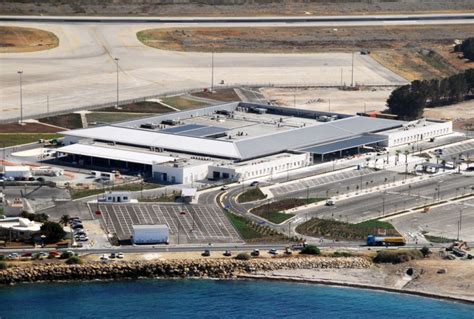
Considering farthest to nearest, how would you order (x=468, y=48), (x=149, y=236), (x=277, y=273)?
(x=468, y=48), (x=149, y=236), (x=277, y=273)

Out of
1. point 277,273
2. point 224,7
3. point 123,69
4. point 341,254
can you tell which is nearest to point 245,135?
point 341,254

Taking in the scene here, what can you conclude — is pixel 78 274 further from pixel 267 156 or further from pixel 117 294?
pixel 267 156

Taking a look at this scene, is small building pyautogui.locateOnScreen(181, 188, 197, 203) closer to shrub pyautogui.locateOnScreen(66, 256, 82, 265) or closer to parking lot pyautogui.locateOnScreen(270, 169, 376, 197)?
parking lot pyautogui.locateOnScreen(270, 169, 376, 197)

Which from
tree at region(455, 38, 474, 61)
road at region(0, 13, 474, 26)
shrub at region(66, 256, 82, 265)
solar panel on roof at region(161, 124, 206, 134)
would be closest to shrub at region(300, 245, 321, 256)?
shrub at region(66, 256, 82, 265)

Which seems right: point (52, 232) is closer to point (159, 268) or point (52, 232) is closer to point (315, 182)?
point (159, 268)

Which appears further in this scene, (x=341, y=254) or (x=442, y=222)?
(x=442, y=222)

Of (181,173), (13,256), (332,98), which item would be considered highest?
(181,173)
